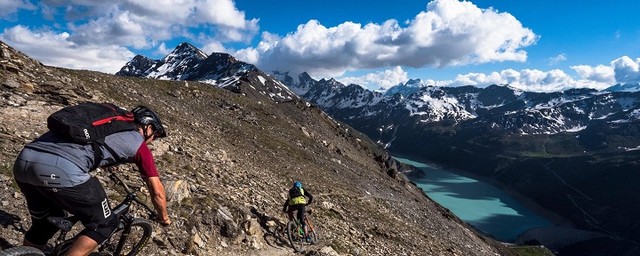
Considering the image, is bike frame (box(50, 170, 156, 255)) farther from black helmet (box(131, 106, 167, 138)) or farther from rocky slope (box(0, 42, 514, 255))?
rocky slope (box(0, 42, 514, 255))

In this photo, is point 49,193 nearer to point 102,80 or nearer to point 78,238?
point 78,238

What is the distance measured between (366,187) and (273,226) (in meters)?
25.3

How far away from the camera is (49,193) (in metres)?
6.14

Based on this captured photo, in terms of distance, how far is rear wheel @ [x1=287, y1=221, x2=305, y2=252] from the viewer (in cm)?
1652

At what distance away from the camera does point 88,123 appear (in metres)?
6.09

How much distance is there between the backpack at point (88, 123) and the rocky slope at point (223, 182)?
4.66 meters

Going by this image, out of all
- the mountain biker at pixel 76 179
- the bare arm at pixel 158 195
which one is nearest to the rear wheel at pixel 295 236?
the bare arm at pixel 158 195

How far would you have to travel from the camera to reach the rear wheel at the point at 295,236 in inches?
650

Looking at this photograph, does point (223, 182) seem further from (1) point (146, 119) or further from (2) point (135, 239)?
(1) point (146, 119)

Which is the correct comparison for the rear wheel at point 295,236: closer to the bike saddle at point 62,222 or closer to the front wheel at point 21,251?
the bike saddle at point 62,222

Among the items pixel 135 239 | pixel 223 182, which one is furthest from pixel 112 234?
pixel 223 182

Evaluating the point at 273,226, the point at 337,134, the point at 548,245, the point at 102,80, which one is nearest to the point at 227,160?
the point at 273,226

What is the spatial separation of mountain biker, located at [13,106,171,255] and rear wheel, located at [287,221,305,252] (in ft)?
33.0

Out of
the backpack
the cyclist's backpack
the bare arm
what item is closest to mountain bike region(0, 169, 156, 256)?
the bare arm
